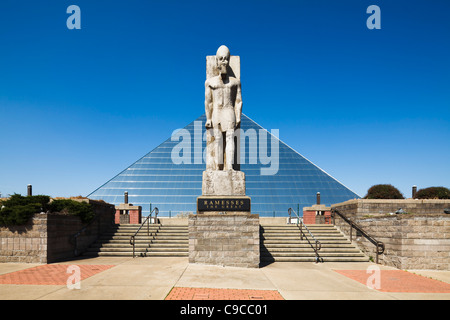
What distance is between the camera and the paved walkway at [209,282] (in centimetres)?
576

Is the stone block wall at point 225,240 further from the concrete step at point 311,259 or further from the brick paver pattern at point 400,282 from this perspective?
the brick paver pattern at point 400,282

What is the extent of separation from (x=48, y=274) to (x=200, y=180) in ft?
122

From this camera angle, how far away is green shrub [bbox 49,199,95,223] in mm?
11094

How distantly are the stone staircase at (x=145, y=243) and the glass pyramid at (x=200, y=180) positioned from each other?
2600 centimetres

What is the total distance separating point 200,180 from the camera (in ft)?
147

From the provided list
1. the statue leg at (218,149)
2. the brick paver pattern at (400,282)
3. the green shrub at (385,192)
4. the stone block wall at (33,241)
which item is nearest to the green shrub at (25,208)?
the stone block wall at (33,241)

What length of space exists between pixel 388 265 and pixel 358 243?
185 centimetres

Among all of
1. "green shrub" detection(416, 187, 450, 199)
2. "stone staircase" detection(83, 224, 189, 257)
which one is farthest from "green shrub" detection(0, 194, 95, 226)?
"green shrub" detection(416, 187, 450, 199)

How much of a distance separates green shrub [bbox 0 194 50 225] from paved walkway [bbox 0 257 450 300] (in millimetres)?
1442

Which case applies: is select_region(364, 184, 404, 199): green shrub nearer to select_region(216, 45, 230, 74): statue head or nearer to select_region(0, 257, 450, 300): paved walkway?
select_region(0, 257, 450, 300): paved walkway

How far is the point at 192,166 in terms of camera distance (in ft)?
158

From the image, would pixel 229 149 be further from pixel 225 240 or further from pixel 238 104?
pixel 225 240
